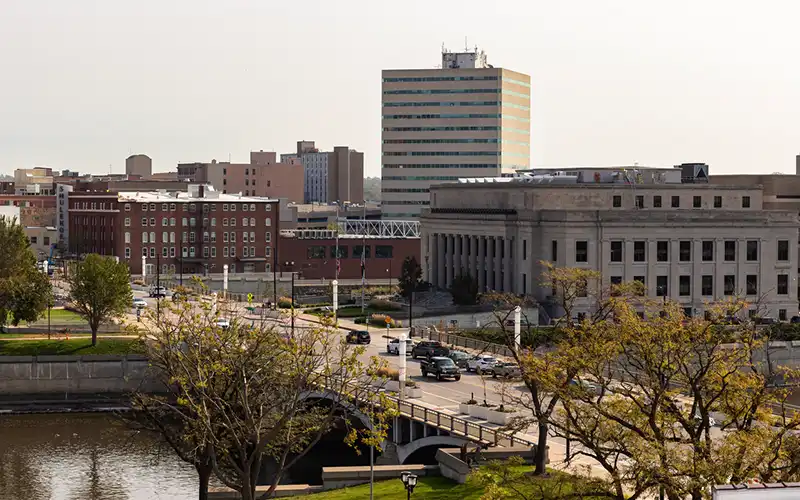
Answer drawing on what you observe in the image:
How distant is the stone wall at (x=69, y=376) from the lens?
10069 centimetres

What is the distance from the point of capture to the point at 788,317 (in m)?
122

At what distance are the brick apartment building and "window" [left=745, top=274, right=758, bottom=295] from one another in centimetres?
6828

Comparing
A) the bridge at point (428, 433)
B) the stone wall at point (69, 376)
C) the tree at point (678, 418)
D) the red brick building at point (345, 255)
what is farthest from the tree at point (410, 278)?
the tree at point (678, 418)

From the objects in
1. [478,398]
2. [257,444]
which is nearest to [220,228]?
[478,398]

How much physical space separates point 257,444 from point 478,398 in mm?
28476

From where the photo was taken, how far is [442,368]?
81.7m

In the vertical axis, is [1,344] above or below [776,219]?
below

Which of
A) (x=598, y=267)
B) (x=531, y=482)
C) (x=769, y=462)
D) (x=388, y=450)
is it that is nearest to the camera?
(x=769, y=462)

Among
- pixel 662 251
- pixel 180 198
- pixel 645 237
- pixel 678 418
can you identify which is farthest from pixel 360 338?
pixel 180 198

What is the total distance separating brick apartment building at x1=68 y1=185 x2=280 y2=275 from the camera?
16625cm

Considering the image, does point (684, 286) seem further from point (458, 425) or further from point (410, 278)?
point (458, 425)

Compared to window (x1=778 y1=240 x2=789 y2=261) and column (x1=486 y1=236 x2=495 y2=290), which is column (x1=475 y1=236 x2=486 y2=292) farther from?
window (x1=778 y1=240 x2=789 y2=261)

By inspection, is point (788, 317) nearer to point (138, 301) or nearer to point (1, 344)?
point (138, 301)

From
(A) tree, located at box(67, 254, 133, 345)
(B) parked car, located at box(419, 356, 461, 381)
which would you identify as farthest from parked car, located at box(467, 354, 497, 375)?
(A) tree, located at box(67, 254, 133, 345)
